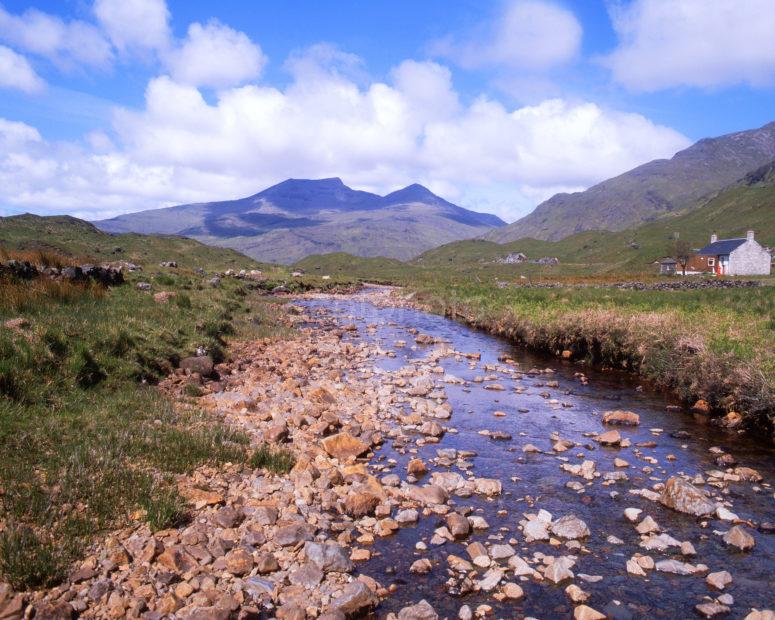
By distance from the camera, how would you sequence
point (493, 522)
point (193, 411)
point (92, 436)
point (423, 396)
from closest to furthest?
1. point (493, 522)
2. point (92, 436)
3. point (193, 411)
4. point (423, 396)

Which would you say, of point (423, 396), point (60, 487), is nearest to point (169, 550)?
point (60, 487)

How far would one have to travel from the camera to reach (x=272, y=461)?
998 cm

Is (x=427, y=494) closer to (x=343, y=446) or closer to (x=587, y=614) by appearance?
(x=343, y=446)

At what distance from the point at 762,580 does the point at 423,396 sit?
10.3 m

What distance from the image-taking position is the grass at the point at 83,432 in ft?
22.4

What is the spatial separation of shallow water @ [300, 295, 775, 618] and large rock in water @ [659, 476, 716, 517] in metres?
0.16

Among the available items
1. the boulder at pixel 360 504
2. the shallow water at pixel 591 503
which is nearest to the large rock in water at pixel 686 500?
the shallow water at pixel 591 503

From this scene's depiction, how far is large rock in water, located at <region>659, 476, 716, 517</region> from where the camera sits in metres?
8.91

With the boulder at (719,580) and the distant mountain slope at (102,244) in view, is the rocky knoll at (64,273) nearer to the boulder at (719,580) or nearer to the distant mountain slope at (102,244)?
the boulder at (719,580)

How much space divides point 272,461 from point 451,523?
3.69 meters

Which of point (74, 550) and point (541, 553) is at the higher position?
point (74, 550)

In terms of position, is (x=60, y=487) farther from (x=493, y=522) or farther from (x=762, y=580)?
(x=762, y=580)

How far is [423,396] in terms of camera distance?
16.5 m

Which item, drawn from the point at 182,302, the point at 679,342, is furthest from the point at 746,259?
the point at 182,302
